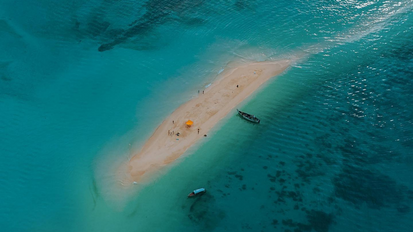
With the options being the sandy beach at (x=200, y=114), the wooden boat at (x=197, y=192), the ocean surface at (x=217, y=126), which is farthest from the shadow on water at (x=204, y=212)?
the sandy beach at (x=200, y=114)

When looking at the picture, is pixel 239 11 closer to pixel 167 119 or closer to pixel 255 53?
pixel 255 53

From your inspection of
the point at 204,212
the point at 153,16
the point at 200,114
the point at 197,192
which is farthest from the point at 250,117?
the point at 153,16

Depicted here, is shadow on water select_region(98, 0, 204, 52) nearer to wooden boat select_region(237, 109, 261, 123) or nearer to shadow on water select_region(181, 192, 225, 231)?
wooden boat select_region(237, 109, 261, 123)

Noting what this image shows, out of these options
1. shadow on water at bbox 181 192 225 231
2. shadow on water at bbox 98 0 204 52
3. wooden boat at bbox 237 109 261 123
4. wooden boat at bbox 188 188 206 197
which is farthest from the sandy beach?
shadow on water at bbox 98 0 204 52

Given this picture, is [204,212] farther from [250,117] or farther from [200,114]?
[250,117]

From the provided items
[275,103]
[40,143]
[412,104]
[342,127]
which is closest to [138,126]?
[40,143]

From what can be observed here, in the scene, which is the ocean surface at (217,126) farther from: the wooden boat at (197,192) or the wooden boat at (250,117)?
the wooden boat at (250,117)
